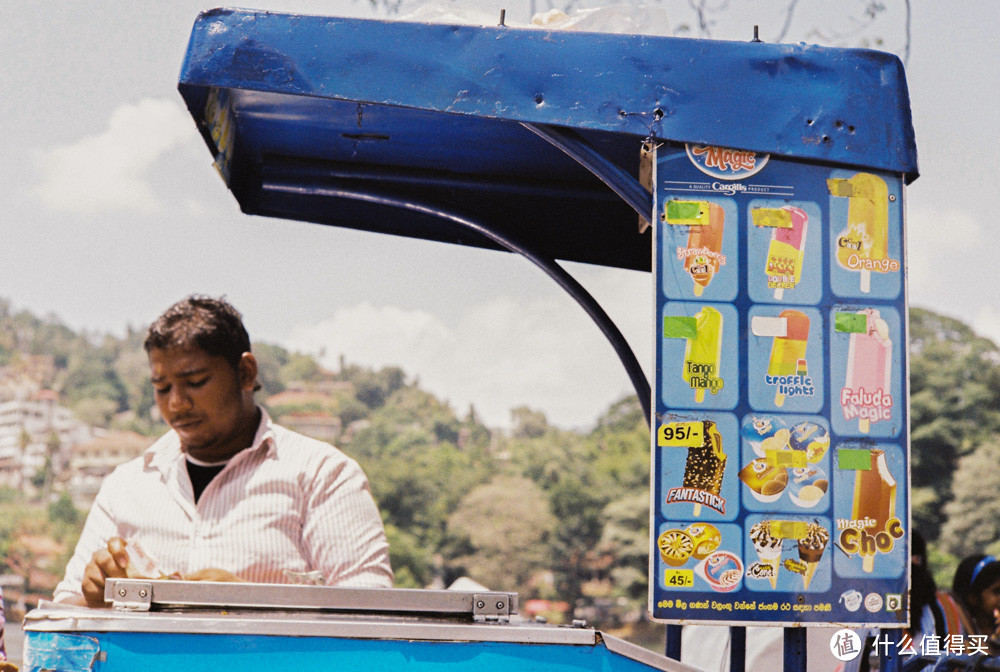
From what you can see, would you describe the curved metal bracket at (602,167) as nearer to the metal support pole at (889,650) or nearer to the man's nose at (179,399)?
the metal support pole at (889,650)

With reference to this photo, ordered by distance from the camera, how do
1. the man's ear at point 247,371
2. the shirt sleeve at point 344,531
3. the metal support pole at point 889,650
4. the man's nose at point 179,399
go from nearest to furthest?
→ the metal support pole at point 889,650 → the shirt sleeve at point 344,531 → the man's nose at point 179,399 → the man's ear at point 247,371

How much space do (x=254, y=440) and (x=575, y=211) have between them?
119 centimetres

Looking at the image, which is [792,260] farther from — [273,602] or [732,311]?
[273,602]

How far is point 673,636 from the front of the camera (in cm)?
283

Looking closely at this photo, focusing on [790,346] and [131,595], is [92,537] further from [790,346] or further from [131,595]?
[790,346]

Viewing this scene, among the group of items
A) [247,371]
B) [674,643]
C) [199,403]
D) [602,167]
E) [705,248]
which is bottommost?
[674,643]

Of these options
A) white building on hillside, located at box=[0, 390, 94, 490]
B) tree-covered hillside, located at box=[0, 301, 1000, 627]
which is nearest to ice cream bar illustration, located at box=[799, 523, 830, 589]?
tree-covered hillside, located at box=[0, 301, 1000, 627]

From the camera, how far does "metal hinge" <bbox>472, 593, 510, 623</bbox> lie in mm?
1862

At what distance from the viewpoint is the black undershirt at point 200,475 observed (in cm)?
275

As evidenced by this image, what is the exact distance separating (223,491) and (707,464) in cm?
132

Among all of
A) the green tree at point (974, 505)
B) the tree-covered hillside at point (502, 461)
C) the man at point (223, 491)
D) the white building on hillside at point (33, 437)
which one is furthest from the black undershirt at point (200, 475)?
the white building on hillside at point (33, 437)

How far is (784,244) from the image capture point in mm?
2053

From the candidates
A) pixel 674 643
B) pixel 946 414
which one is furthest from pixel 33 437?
pixel 674 643

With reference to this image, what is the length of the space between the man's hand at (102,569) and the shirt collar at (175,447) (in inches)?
17.9
